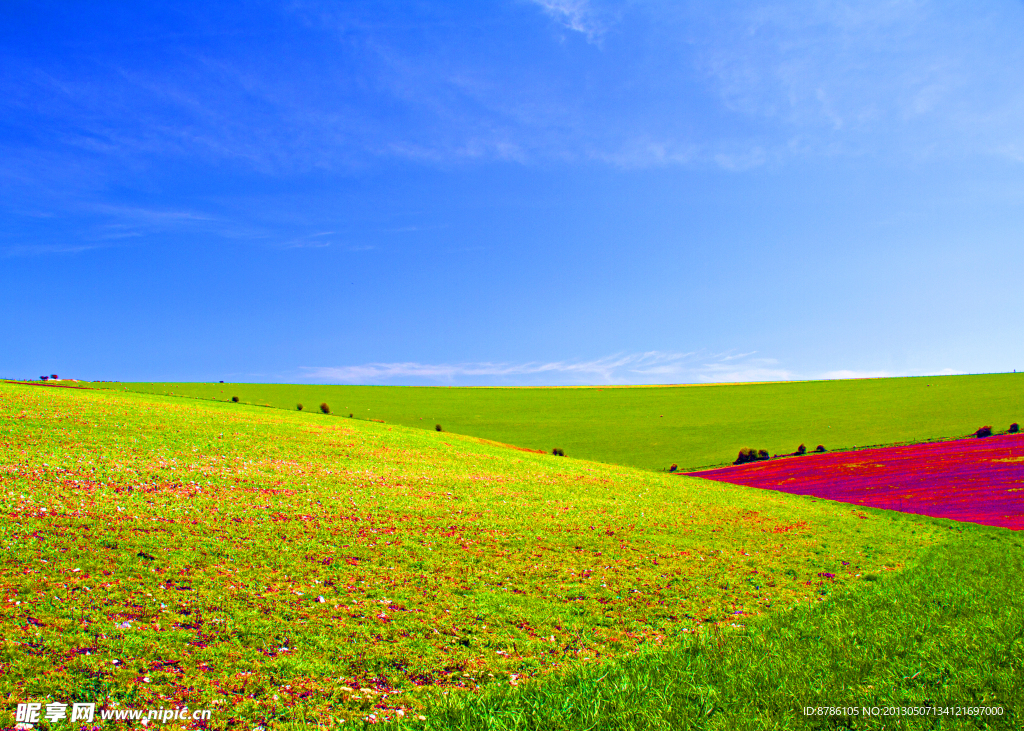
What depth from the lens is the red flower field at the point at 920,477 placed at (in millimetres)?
26250

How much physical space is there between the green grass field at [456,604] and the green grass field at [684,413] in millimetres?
30296

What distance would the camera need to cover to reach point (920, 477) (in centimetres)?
3244

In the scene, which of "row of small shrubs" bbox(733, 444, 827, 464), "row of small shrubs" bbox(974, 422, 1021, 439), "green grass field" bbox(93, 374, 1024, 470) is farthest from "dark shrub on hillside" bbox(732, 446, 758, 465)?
"row of small shrubs" bbox(974, 422, 1021, 439)

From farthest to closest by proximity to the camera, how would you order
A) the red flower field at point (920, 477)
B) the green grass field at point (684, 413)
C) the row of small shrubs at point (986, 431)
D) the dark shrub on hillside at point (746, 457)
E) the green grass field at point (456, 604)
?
the green grass field at point (684, 413), the row of small shrubs at point (986, 431), the dark shrub on hillside at point (746, 457), the red flower field at point (920, 477), the green grass field at point (456, 604)

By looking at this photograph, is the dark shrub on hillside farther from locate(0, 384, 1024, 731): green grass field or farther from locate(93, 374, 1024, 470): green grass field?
locate(0, 384, 1024, 731): green grass field

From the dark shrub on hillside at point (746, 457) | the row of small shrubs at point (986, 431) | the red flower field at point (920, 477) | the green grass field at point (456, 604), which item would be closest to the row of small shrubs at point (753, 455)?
the dark shrub on hillside at point (746, 457)

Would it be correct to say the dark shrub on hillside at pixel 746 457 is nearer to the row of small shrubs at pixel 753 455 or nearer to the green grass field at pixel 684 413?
the row of small shrubs at pixel 753 455

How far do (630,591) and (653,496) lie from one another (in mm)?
13268

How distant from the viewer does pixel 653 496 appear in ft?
76.6

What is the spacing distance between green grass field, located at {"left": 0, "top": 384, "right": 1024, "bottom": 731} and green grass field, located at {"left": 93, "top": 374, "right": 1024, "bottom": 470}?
99.4 ft

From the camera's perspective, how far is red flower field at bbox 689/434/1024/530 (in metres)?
26.2

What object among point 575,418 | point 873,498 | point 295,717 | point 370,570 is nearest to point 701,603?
point 370,570

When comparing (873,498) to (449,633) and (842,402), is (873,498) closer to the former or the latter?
(449,633)

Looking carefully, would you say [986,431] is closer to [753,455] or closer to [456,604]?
[753,455]
